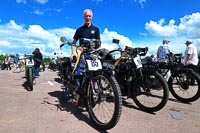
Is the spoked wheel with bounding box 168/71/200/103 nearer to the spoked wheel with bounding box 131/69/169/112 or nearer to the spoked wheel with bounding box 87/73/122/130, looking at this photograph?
the spoked wheel with bounding box 131/69/169/112

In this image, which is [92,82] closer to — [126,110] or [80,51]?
[80,51]

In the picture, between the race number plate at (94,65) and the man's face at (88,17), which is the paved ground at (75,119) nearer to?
the race number plate at (94,65)

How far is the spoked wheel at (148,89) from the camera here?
198 inches

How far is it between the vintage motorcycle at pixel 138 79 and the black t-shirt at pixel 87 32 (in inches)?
21.2

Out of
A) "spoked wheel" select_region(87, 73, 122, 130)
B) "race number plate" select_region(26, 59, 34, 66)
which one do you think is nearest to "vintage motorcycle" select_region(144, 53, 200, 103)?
"spoked wheel" select_region(87, 73, 122, 130)

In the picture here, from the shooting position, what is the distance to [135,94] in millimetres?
5527

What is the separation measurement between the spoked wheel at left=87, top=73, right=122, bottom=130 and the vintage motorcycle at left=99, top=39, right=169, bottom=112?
0.65 m

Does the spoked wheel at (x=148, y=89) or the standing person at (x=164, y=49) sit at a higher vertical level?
the standing person at (x=164, y=49)

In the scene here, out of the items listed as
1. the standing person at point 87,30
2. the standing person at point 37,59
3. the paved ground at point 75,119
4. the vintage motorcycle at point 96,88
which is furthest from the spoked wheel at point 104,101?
the standing person at point 37,59

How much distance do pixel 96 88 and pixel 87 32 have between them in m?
1.91

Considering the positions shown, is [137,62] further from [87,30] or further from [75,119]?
[75,119]

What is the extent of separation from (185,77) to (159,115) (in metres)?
2.07

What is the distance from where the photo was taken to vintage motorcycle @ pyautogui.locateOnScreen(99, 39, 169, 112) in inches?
202

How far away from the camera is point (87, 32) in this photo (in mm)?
5766
